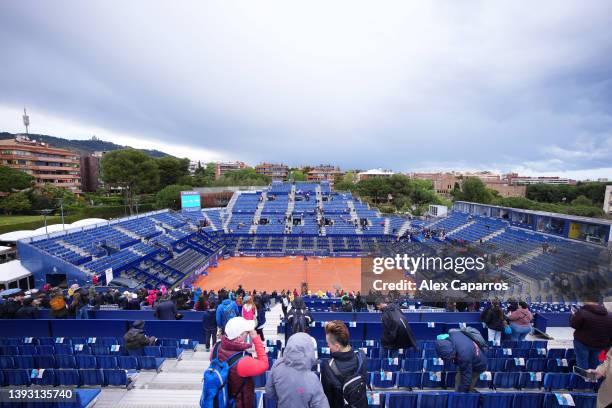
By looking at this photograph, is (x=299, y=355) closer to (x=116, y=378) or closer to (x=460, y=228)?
(x=116, y=378)

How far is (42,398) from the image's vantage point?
13.1 ft

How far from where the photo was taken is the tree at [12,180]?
34594 mm

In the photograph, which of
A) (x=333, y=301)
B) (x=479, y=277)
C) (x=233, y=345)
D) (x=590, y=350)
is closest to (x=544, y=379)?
(x=590, y=350)

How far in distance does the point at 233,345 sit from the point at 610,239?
2525 cm

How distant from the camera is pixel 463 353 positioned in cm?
384

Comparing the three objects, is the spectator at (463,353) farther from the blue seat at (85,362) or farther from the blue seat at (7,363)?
the blue seat at (7,363)

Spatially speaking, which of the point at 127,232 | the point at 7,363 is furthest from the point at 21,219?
the point at 7,363

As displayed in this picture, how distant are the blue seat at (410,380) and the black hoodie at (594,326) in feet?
8.69

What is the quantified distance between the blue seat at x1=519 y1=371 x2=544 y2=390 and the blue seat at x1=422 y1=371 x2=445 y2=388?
1.44 m

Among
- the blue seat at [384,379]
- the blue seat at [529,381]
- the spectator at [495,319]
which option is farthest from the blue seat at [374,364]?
the spectator at [495,319]

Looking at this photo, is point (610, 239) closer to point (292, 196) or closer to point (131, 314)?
point (131, 314)

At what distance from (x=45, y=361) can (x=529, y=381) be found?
938 cm

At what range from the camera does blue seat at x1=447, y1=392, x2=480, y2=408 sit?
388 cm

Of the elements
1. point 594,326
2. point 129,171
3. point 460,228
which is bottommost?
point 460,228
